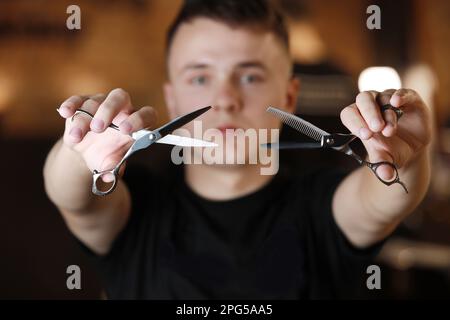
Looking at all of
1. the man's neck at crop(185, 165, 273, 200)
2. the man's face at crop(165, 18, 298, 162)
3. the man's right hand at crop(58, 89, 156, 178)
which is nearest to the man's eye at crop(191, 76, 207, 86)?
the man's face at crop(165, 18, 298, 162)

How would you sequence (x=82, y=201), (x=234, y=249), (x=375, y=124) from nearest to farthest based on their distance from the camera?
(x=375, y=124)
(x=82, y=201)
(x=234, y=249)

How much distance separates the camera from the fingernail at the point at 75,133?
475mm

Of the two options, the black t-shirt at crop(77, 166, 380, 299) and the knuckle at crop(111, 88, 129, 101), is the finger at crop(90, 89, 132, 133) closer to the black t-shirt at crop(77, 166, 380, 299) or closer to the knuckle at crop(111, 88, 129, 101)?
the knuckle at crop(111, 88, 129, 101)

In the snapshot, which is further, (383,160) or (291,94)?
(291,94)

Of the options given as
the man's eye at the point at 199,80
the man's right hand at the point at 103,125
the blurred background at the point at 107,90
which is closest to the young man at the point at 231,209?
the man's eye at the point at 199,80

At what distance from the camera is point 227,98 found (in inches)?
27.0

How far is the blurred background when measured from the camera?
1.76 m

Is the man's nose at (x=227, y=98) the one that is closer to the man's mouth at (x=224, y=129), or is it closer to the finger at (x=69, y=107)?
the man's mouth at (x=224, y=129)

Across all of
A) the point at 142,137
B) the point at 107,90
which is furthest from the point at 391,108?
the point at 107,90

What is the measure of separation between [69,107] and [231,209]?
335 millimetres

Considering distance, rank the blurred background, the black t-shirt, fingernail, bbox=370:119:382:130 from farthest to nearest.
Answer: the blurred background
the black t-shirt
fingernail, bbox=370:119:382:130

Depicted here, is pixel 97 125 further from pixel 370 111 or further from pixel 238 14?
pixel 238 14

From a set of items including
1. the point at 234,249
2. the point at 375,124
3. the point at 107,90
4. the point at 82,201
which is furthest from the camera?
the point at 107,90

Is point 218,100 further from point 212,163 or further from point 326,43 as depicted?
point 326,43
